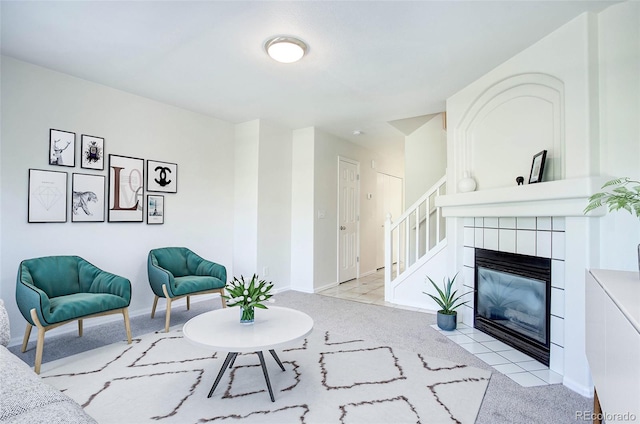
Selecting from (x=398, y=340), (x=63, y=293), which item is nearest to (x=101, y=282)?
(x=63, y=293)

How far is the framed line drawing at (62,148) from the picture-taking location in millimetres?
2979

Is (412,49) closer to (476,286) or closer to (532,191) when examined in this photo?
(532,191)

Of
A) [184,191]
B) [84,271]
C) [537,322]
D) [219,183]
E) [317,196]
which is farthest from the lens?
[317,196]

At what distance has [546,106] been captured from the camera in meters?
2.46

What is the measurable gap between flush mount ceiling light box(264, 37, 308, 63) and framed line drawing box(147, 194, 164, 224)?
221 cm

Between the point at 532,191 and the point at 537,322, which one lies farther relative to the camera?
the point at 537,322

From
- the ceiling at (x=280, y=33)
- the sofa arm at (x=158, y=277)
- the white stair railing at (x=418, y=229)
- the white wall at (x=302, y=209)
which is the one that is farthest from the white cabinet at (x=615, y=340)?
the white wall at (x=302, y=209)

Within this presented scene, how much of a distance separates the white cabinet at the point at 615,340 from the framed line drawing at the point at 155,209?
12.8 feet

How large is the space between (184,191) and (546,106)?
378cm

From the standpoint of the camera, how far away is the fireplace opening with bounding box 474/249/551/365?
2457 millimetres

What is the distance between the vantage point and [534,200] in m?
2.33

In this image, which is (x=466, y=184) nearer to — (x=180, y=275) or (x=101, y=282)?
(x=180, y=275)

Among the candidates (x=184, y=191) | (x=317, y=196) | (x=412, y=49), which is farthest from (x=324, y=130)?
(x=412, y=49)

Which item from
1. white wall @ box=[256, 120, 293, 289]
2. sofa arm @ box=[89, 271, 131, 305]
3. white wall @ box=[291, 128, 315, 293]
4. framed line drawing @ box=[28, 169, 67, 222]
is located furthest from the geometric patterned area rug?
white wall @ box=[291, 128, 315, 293]
